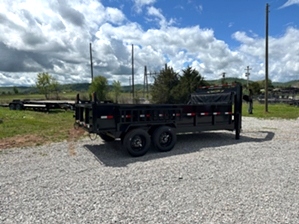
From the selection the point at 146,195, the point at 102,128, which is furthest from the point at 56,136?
the point at 146,195

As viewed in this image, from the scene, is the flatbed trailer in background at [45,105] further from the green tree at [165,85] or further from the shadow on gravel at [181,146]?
the shadow on gravel at [181,146]

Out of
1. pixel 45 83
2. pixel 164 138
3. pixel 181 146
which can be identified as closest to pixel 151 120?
pixel 164 138

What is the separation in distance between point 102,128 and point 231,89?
508cm

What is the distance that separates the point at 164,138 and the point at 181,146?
908mm

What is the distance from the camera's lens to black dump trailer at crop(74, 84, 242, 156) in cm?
609

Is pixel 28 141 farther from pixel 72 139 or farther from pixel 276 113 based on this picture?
pixel 276 113

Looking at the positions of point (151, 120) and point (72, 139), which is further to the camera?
point (72, 139)

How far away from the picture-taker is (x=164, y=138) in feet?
22.6

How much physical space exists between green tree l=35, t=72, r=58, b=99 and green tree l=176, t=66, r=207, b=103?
34.3 m

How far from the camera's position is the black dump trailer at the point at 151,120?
20.0ft

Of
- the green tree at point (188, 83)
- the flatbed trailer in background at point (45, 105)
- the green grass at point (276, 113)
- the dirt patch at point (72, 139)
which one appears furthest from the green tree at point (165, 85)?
the dirt patch at point (72, 139)

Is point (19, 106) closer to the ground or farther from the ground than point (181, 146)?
farther from the ground

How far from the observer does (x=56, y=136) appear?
916cm

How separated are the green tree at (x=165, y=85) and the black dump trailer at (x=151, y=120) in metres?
16.7
